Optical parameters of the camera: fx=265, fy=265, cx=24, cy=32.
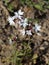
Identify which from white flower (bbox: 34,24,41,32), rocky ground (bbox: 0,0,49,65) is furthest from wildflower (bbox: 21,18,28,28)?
white flower (bbox: 34,24,41,32)

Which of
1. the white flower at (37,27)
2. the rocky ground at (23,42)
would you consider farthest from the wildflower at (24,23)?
the white flower at (37,27)

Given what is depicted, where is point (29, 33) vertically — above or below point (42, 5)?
below

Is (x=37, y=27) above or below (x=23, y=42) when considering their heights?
above

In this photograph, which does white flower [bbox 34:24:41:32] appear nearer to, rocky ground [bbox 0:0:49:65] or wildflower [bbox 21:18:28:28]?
rocky ground [bbox 0:0:49:65]

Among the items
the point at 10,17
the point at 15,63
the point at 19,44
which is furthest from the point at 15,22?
the point at 15,63

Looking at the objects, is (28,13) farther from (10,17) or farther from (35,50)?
(35,50)

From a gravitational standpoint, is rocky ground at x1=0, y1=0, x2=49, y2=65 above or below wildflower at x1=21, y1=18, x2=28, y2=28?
below

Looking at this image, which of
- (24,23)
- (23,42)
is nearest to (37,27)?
(24,23)

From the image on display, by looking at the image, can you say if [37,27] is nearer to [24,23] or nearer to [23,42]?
[24,23]
